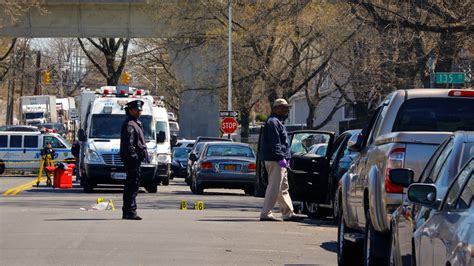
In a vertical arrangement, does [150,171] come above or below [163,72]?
below

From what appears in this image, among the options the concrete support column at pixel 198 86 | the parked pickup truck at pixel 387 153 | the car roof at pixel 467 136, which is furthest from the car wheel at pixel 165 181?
the car roof at pixel 467 136

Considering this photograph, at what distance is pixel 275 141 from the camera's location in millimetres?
17703

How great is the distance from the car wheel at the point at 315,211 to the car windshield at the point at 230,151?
10.0m

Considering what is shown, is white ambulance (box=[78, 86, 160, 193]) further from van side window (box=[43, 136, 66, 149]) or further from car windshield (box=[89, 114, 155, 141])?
van side window (box=[43, 136, 66, 149])

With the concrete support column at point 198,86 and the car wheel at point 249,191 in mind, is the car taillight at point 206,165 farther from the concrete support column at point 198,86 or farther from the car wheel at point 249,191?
the concrete support column at point 198,86

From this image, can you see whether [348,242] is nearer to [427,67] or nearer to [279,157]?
[279,157]

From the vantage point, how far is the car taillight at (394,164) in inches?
406

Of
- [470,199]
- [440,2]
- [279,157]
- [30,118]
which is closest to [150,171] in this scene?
[440,2]

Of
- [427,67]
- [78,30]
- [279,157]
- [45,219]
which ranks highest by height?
[78,30]

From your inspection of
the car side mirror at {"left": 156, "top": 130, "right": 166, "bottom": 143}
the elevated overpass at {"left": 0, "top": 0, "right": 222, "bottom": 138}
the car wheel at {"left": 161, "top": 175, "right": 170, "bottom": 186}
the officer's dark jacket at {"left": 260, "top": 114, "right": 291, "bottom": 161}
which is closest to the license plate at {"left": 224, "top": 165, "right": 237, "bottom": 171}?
the car side mirror at {"left": 156, "top": 130, "right": 166, "bottom": 143}

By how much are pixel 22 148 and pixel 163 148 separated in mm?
14357

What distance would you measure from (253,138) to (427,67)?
35743mm

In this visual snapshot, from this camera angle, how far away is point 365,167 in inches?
454

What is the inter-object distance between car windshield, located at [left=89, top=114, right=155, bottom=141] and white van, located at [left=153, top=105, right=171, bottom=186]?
1846 mm
